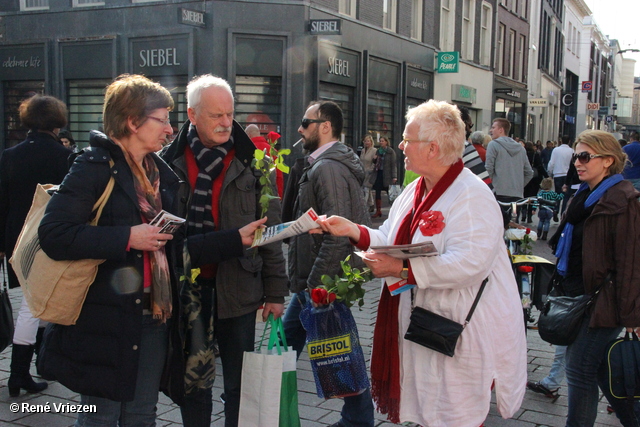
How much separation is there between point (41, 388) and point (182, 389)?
197cm

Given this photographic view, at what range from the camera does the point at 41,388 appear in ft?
14.5

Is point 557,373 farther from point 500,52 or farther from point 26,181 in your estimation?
point 500,52

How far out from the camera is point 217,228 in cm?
315

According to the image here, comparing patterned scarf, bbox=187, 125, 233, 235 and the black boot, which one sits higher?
patterned scarf, bbox=187, 125, 233, 235

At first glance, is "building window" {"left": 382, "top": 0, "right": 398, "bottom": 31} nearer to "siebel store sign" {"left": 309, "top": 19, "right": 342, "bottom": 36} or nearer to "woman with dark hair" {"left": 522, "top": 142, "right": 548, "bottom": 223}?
"siebel store sign" {"left": 309, "top": 19, "right": 342, "bottom": 36}

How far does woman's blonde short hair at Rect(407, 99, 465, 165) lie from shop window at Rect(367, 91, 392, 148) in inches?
655

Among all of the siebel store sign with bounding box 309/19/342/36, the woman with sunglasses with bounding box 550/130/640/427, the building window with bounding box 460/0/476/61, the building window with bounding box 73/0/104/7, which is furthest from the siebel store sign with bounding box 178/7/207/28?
the building window with bounding box 460/0/476/61

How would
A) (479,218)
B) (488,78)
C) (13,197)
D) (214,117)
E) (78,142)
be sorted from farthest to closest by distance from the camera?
(488,78) → (78,142) → (13,197) → (214,117) → (479,218)

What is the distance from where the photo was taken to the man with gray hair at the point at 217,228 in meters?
3.12

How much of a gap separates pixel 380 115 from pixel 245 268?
17.5m

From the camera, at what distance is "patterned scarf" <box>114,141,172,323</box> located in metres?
2.69

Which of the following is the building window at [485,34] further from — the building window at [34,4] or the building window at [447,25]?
the building window at [34,4]

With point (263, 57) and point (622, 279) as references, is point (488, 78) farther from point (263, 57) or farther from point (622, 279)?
point (622, 279)

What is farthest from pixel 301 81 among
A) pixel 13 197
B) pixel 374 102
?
pixel 13 197
